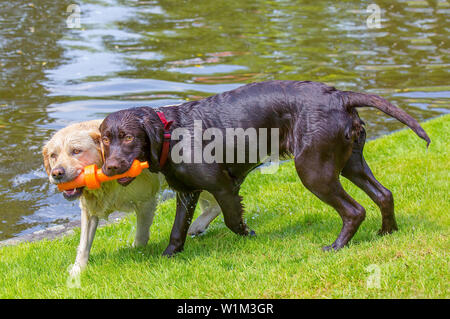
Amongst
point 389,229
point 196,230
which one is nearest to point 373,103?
point 389,229

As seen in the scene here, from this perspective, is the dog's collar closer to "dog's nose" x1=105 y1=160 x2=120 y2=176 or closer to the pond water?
"dog's nose" x1=105 y1=160 x2=120 y2=176

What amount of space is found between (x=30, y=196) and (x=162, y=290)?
4.18 m

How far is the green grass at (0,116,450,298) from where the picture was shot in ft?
13.7

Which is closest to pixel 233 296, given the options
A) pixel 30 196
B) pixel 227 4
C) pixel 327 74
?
pixel 30 196

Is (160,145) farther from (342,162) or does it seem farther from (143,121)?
(342,162)

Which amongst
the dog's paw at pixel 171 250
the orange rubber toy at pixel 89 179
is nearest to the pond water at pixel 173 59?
the orange rubber toy at pixel 89 179

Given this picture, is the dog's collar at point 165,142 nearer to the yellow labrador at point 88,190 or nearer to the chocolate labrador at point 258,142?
the chocolate labrador at point 258,142

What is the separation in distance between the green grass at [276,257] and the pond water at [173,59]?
1.77 metres

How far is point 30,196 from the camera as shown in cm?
796

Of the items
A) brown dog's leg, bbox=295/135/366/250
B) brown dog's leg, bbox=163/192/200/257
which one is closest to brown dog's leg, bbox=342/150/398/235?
brown dog's leg, bbox=295/135/366/250

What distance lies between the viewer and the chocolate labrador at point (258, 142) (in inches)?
191

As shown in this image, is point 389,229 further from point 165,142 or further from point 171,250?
point 165,142

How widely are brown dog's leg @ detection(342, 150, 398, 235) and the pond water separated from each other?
12.6 feet

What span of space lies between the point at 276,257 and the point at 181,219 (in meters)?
0.93
